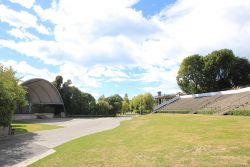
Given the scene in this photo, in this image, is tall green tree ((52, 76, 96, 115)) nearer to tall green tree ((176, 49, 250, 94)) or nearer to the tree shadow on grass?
tall green tree ((176, 49, 250, 94))

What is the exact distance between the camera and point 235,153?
12.0 meters

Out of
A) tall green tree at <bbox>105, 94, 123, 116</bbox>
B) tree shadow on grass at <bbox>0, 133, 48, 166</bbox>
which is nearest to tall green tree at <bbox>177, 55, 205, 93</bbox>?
tall green tree at <bbox>105, 94, 123, 116</bbox>

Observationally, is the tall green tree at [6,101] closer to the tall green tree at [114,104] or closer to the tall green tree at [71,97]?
the tall green tree at [71,97]

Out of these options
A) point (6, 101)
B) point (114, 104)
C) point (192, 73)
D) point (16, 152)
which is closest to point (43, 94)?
point (114, 104)

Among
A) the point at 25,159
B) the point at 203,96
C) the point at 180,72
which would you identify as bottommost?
the point at 25,159

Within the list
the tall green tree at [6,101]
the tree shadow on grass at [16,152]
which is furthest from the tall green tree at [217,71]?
the tree shadow on grass at [16,152]

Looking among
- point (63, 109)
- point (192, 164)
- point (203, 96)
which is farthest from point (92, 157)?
point (63, 109)

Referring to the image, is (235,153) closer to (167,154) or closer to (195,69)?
(167,154)

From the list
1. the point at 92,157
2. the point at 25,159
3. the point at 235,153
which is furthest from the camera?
the point at 25,159

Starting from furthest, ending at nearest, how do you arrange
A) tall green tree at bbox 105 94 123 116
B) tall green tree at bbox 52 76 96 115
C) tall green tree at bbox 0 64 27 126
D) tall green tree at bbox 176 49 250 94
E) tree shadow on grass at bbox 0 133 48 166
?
tall green tree at bbox 105 94 123 116, tall green tree at bbox 52 76 96 115, tall green tree at bbox 176 49 250 94, tall green tree at bbox 0 64 27 126, tree shadow on grass at bbox 0 133 48 166

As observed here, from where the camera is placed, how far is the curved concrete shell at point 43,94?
6925 cm

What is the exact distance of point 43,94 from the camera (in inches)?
2815

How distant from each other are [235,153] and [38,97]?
63887mm

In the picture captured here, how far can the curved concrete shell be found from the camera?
Answer: 69.2 m
